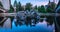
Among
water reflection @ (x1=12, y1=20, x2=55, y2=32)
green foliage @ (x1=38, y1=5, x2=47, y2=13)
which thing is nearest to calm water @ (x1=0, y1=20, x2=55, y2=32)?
water reflection @ (x1=12, y1=20, x2=55, y2=32)

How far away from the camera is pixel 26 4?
151cm

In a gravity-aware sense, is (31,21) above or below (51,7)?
A: below

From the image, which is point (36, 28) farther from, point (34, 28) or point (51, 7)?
point (51, 7)

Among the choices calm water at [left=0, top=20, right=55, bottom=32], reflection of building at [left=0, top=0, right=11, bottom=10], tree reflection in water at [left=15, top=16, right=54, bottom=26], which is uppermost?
reflection of building at [left=0, top=0, right=11, bottom=10]

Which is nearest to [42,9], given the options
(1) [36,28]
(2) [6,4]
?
(1) [36,28]

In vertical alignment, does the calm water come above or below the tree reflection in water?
below

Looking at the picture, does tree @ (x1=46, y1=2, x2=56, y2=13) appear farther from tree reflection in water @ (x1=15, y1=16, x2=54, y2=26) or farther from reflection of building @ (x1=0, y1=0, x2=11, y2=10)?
reflection of building @ (x1=0, y1=0, x2=11, y2=10)

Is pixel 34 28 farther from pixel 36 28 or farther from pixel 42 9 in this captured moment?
pixel 42 9

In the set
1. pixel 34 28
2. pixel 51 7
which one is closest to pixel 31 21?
pixel 34 28

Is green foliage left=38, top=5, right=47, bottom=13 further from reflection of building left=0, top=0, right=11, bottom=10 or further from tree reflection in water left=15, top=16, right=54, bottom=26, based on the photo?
reflection of building left=0, top=0, right=11, bottom=10

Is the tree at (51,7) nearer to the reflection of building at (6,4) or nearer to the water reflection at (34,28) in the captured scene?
the water reflection at (34,28)

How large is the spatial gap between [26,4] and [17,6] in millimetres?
108

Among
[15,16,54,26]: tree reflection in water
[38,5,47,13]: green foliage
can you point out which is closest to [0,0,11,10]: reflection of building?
[15,16,54,26]: tree reflection in water

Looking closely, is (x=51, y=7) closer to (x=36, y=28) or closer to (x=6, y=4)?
(x=36, y=28)
